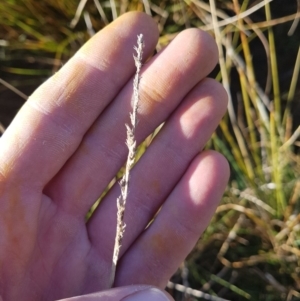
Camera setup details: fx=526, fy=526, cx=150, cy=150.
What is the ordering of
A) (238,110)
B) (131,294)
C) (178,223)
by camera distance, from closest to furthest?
(131,294), (178,223), (238,110)

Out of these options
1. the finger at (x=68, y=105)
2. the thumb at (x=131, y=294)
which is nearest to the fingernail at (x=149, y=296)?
the thumb at (x=131, y=294)

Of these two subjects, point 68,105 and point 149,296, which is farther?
point 68,105

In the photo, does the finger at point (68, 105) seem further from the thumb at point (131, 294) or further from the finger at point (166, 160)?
the thumb at point (131, 294)

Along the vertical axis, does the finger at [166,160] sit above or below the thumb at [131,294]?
above

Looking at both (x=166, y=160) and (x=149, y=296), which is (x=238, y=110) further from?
(x=149, y=296)

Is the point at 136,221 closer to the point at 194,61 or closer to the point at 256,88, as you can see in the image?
the point at 194,61

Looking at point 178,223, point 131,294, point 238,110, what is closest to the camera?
point 131,294

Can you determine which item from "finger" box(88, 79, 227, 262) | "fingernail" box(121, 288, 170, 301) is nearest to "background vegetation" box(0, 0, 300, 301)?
"finger" box(88, 79, 227, 262)

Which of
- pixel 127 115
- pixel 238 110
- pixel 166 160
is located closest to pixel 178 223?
pixel 166 160

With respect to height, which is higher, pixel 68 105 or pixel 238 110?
pixel 238 110
